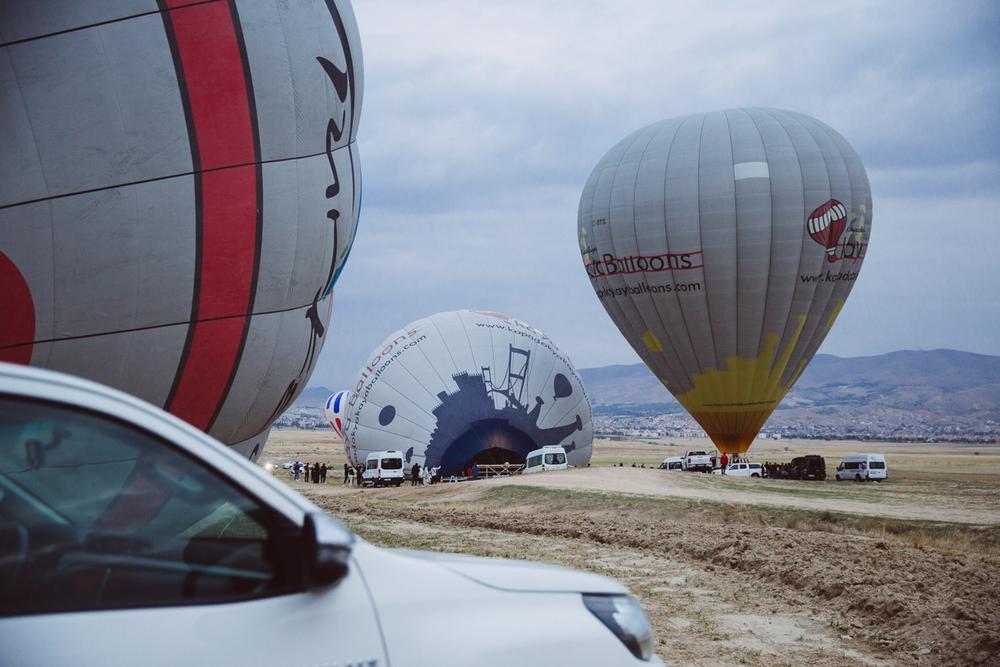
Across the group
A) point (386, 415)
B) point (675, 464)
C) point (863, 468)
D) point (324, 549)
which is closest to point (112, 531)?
point (324, 549)

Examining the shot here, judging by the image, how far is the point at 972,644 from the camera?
7.23 m

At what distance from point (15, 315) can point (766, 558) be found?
7605 mm

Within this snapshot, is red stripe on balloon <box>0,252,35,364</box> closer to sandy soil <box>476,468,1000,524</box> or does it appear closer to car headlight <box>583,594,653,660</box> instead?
car headlight <box>583,594,653,660</box>

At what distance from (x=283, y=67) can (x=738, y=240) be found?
2484 cm

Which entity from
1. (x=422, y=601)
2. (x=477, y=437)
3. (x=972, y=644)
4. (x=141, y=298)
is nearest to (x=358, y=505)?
(x=477, y=437)

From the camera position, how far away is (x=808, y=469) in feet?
133

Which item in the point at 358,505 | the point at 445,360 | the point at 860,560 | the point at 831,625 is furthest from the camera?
the point at 445,360

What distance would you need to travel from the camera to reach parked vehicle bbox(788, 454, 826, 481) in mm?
40406

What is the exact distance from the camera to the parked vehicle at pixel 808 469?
40406 mm

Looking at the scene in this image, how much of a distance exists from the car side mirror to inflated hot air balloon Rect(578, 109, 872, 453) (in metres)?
30.4

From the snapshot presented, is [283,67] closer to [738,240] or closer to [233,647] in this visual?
[233,647]

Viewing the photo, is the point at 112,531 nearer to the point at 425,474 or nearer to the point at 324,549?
the point at 324,549

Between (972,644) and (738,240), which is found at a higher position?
(738,240)

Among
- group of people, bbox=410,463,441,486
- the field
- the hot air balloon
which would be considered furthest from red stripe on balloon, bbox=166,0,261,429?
the hot air balloon
